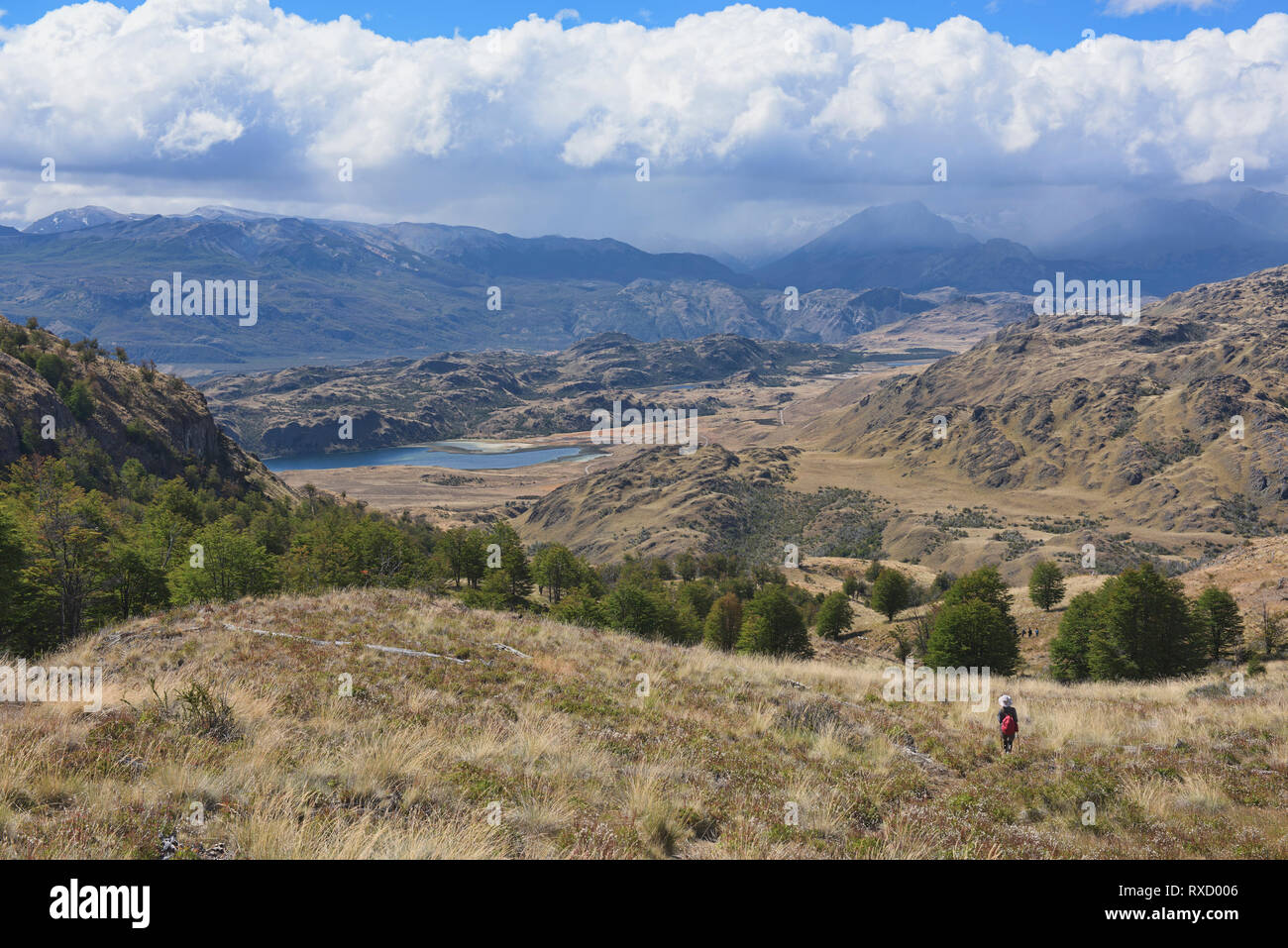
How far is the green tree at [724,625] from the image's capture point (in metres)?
65.1

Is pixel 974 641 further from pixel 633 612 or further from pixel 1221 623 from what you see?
pixel 633 612

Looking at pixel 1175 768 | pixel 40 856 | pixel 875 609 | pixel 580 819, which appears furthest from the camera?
pixel 875 609

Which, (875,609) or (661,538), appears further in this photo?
(661,538)

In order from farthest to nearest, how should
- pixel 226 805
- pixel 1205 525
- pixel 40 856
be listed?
pixel 1205 525
pixel 226 805
pixel 40 856

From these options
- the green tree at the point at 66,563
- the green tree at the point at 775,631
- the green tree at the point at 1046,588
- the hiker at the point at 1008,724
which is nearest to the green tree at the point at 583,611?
the green tree at the point at 775,631

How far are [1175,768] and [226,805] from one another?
1376cm

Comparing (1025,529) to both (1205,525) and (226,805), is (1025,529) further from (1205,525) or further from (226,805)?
(226,805)

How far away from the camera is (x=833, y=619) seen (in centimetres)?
7244

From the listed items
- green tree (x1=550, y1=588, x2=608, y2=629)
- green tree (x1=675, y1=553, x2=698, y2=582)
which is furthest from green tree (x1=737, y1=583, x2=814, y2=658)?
green tree (x1=675, y1=553, x2=698, y2=582)
